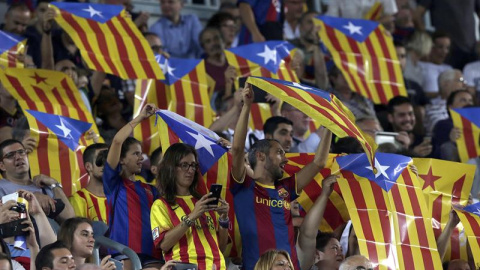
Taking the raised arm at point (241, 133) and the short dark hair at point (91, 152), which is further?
the short dark hair at point (91, 152)

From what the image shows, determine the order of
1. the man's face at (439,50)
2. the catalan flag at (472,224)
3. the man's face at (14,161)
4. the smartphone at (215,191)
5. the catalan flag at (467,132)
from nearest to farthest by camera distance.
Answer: the smartphone at (215,191), the man's face at (14,161), the catalan flag at (472,224), the catalan flag at (467,132), the man's face at (439,50)

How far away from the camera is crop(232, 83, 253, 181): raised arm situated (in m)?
8.93

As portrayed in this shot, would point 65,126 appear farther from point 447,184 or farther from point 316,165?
point 447,184

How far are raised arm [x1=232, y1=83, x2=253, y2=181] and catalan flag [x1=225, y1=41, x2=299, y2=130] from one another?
322 centimetres

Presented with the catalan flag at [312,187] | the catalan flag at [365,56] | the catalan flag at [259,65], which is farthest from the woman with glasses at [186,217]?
the catalan flag at [365,56]

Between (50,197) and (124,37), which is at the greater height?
(124,37)

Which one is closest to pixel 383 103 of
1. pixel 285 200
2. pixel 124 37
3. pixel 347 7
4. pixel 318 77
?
pixel 318 77

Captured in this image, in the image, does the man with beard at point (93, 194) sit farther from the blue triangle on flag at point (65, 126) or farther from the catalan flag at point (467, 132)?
the catalan flag at point (467, 132)

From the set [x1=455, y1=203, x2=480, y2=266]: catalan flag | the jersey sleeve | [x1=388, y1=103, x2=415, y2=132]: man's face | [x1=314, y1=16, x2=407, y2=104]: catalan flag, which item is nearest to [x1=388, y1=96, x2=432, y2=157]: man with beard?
[x1=388, y1=103, x2=415, y2=132]: man's face

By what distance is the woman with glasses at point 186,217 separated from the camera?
8602mm

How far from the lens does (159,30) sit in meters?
14.2

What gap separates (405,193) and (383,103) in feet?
12.6

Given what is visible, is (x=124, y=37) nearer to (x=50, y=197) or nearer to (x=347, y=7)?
(x=50, y=197)

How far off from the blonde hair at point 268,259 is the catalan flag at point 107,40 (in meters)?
3.42
